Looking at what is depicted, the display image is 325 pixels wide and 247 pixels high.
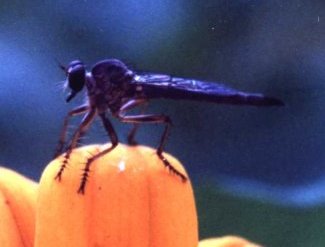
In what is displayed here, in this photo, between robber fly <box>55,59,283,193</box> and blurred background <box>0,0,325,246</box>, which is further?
blurred background <box>0,0,325,246</box>

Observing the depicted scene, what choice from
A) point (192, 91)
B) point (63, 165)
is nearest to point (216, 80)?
point (192, 91)

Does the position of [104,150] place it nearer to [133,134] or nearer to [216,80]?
[133,134]

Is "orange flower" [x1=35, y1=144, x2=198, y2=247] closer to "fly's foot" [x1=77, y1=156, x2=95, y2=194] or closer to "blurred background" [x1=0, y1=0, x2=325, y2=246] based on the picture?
"fly's foot" [x1=77, y1=156, x2=95, y2=194]

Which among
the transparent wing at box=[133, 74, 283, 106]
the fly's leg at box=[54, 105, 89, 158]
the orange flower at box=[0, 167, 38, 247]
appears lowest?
the orange flower at box=[0, 167, 38, 247]

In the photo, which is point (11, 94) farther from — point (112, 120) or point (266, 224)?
point (266, 224)

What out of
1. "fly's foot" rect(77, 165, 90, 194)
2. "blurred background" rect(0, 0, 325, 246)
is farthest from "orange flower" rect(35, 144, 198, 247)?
"blurred background" rect(0, 0, 325, 246)

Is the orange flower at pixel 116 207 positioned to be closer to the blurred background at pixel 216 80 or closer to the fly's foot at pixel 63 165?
the fly's foot at pixel 63 165

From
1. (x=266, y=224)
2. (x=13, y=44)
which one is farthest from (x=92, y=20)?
(x=266, y=224)
